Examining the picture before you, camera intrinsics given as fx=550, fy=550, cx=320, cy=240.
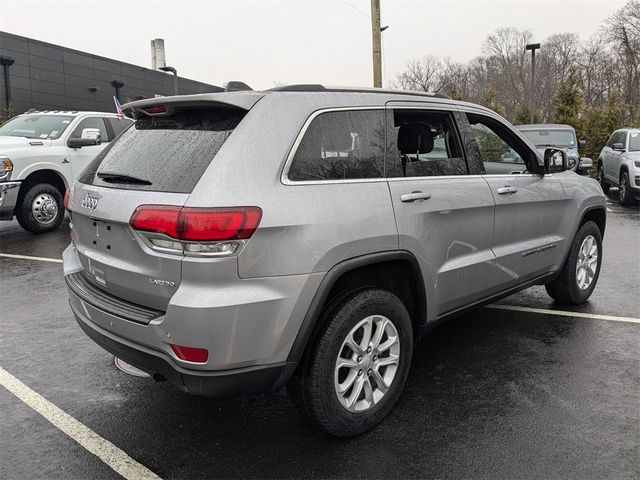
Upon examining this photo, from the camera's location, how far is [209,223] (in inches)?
92.4

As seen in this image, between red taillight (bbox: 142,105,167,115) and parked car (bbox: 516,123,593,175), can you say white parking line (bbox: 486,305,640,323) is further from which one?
parked car (bbox: 516,123,593,175)

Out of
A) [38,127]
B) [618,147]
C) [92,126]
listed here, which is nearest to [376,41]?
[618,147]

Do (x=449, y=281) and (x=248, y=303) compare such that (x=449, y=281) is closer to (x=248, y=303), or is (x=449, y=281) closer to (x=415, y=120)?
(x=415, y=120)

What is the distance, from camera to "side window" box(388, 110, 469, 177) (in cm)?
324

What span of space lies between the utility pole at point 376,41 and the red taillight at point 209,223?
581 inches

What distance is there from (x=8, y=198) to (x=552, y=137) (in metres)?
12.1

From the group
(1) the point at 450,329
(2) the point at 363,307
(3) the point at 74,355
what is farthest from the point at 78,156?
(2) the point at 363,307

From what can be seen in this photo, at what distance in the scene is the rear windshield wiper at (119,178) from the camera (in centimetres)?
270

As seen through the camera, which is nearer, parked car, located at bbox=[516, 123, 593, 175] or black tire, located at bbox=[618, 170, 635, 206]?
black tire, located at bbox=[618, 170, 635, 206]

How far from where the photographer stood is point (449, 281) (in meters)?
3.34

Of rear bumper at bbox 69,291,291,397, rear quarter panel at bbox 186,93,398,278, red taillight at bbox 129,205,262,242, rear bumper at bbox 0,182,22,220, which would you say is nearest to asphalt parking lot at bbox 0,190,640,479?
rear bumper at bbox 69,291,291,397

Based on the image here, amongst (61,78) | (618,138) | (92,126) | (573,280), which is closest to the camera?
(573,280)

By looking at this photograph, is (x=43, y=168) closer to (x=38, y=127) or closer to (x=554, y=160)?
(x=38, y=127)

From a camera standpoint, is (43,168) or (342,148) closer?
(342,148)
